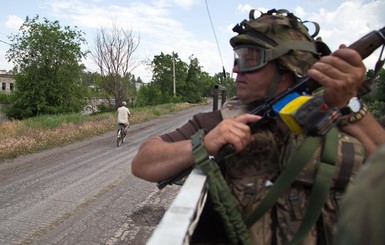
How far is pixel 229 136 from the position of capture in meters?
1.54

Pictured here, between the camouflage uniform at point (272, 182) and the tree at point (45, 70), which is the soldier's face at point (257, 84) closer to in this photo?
the camouflage uniform at point (272, 182)

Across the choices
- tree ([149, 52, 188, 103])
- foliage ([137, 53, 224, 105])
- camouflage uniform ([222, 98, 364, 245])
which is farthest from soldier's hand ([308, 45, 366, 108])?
tree ([149, 52, 188, 103])

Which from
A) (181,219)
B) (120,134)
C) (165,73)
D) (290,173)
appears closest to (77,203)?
(290,173)

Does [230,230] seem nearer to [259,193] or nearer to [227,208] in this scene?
[227,208]

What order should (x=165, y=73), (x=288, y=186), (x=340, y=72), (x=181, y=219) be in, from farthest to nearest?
(x=165, y=73)
(x=288, y=186)
(x=340, y=72)
(x=181, y=219)

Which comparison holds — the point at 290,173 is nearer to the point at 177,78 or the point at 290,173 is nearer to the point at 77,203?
the point at 77,203

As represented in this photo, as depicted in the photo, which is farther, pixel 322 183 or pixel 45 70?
pixel 45 70

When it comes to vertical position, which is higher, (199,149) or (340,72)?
(340,72)

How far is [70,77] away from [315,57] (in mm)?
30576

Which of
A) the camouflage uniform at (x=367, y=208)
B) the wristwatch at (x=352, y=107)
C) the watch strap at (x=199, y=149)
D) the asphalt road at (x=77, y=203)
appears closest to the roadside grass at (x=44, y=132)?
the asphalt road at (x=77, y=203)

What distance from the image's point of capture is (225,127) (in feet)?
5.09

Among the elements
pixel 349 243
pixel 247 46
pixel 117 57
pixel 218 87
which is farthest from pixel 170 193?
pixel 117 57

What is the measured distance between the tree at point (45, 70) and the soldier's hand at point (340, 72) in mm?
30135

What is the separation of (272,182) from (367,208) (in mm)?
1174
